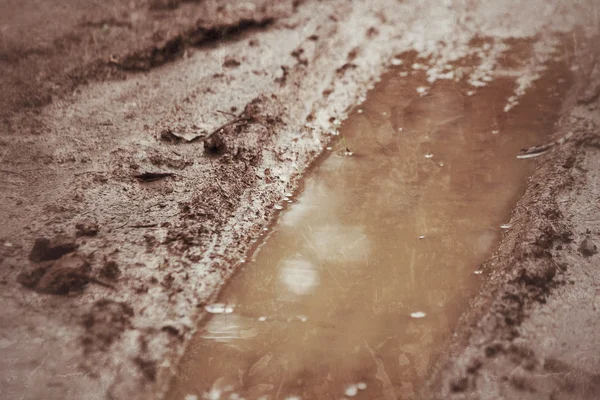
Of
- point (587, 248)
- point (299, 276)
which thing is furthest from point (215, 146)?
point (587, 248)

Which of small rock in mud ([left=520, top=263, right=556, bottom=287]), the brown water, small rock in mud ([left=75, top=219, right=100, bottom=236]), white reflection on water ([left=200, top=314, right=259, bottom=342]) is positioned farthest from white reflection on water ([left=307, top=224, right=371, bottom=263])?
small rock in mud ([left=75, top=219, right=100, bottom=236])

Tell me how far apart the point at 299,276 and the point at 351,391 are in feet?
1.39

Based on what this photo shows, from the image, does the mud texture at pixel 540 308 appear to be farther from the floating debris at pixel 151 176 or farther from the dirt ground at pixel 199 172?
the floating debris at pixel 151 176

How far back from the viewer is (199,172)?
1910mm

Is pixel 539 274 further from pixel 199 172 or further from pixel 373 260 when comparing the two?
pixel 199 172

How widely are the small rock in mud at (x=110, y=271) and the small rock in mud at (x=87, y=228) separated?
0.50ft

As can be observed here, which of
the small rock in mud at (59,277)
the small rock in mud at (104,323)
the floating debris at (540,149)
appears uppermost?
the floating debris at (540,149)

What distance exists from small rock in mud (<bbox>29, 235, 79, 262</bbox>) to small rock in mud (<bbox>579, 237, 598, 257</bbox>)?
1.71 m

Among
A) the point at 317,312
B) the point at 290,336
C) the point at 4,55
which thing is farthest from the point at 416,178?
the point at 4,55

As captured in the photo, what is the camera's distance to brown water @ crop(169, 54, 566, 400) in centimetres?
137

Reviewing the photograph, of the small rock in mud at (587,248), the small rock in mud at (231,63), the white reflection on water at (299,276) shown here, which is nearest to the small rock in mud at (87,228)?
the white reflection on water at (299,276)

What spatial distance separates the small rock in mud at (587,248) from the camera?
5.16ft

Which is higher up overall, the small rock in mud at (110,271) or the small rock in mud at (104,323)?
the small rock in mud at (110,271)

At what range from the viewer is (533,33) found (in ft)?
9.21
